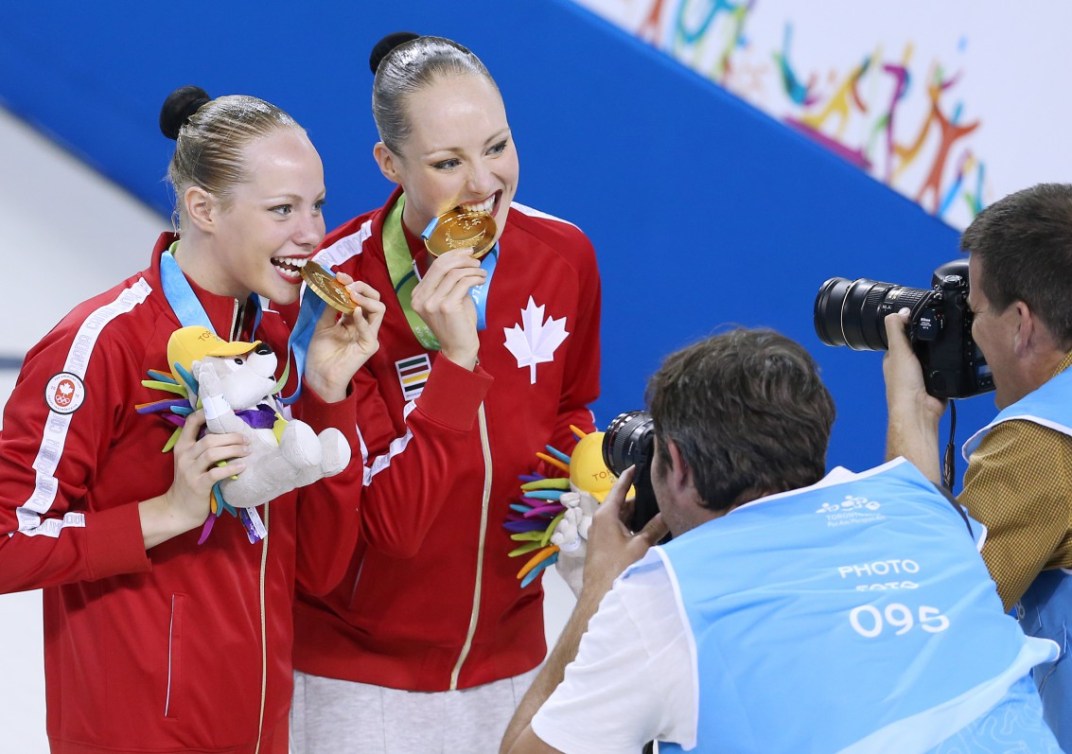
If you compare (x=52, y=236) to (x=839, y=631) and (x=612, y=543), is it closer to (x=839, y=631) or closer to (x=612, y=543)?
(x=612, y=543)

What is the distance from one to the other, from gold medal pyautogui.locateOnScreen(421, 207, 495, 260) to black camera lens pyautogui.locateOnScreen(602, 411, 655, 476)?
36 cm

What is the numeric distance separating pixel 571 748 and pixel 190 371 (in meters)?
0.69

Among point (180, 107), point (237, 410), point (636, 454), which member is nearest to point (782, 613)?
point (636, 454)

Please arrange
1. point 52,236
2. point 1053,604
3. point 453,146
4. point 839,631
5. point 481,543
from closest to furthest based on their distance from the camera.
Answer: point 839,631, point 1053,604, point 453,146, point 481,543, point 52,236

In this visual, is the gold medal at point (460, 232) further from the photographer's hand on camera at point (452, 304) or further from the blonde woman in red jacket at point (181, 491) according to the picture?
the blonde woman in red jacket at point (181, 491)

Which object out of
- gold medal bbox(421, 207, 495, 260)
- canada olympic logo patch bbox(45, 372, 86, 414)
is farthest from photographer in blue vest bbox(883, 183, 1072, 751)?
canada olympic logo patch bbox(45, 372, 86, 414)

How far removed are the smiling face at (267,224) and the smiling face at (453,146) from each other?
171 millimetres

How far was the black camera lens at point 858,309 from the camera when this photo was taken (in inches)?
88.4

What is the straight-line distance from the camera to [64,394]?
1.76m

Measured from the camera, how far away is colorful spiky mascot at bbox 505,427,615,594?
6.95 feet

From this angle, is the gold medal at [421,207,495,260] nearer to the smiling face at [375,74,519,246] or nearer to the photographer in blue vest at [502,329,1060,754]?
the smiling face at [375,74,519,246]

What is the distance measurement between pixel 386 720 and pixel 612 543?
1.98ft

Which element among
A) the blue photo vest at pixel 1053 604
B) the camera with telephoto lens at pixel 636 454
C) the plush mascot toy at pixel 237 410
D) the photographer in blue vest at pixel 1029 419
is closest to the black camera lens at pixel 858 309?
the photographer in blue vest at pixel 1029 419

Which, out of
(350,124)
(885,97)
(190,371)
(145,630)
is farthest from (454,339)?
(350,124)
